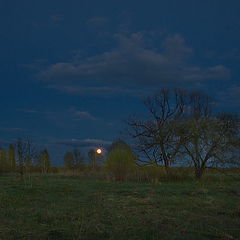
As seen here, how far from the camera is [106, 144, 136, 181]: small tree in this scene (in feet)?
109

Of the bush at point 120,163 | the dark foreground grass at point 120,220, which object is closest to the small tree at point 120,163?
the bush at point 120,163

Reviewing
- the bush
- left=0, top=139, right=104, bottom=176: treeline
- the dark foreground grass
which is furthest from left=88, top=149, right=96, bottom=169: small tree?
the dark foreground grass

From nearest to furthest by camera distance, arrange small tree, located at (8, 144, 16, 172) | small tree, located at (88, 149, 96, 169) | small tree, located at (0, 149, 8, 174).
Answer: small tree, located at (0, 149, 8, 174) → small tree, located at (8, 144, 16, 172) → small tree, located at (88, 149, 96, 169)

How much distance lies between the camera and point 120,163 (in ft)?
110

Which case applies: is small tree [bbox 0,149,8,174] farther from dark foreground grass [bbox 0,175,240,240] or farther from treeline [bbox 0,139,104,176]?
dark foreground grass [bbox 0,175,240,240]

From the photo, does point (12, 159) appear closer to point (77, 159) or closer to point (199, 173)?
point (77, 159)

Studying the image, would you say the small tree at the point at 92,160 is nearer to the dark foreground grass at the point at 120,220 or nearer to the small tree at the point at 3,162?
the small tree at the point at 3,162

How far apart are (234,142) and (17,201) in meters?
23.3

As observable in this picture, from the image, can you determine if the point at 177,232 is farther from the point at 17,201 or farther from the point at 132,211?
the point at 17,201

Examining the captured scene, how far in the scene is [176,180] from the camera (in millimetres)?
33438

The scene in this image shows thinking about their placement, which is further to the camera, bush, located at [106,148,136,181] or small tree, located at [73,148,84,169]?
small tree, located at [73,148,84,169]

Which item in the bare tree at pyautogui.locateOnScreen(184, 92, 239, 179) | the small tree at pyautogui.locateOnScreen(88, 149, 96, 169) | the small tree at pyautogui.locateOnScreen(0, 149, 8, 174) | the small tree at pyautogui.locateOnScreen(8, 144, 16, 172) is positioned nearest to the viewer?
the bare tree at pyautogui.locateOnScreen(184, 92, 239, 179)

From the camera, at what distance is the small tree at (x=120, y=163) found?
3338 centimetres

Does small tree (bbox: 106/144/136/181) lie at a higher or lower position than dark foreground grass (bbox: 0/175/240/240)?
higher
